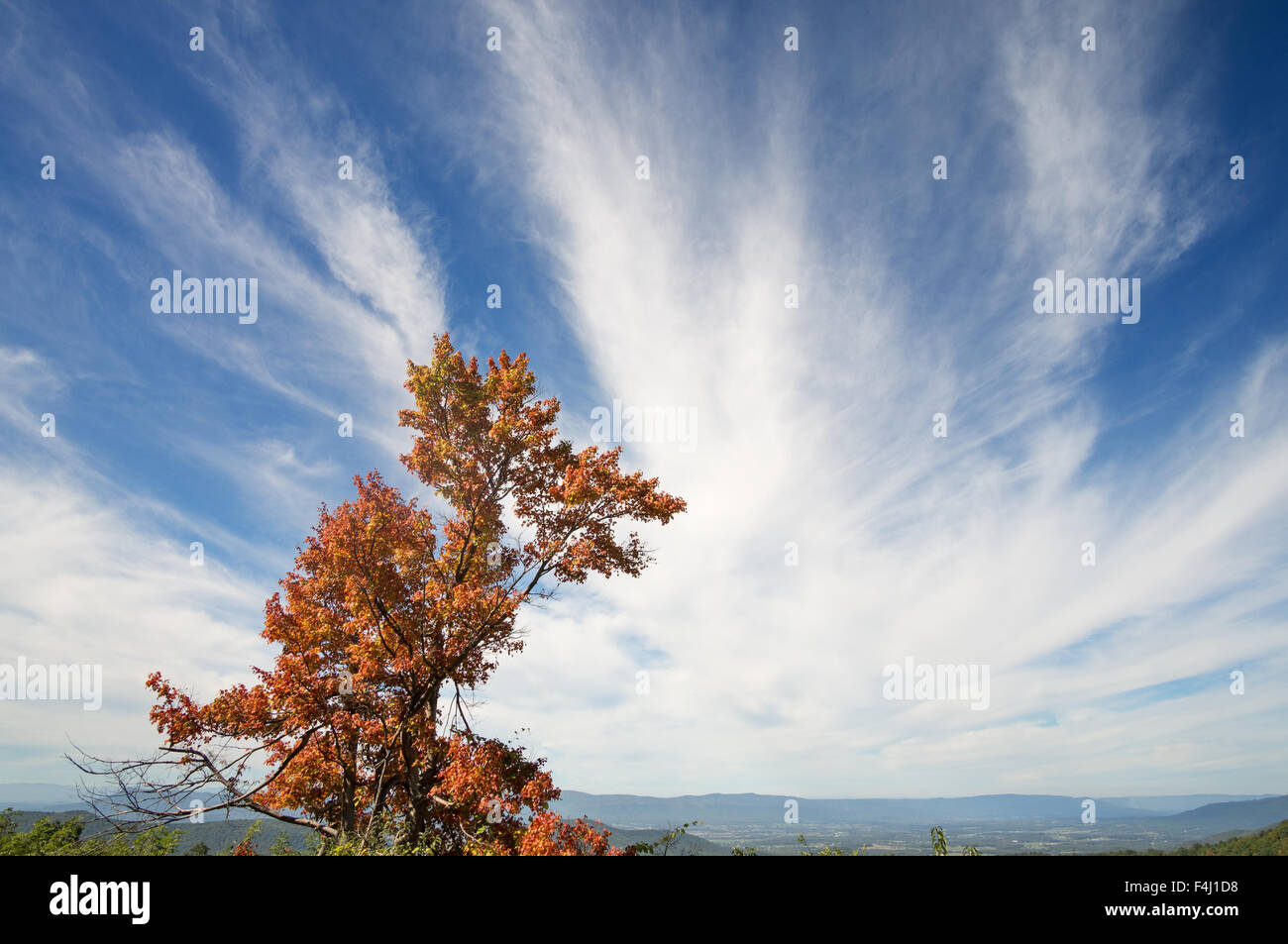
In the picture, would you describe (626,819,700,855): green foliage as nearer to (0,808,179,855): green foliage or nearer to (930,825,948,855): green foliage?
(930,825,948,855): green foliage

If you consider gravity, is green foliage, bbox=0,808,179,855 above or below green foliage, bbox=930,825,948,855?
below

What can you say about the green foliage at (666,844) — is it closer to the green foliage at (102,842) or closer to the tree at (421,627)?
the tree at (421,627)

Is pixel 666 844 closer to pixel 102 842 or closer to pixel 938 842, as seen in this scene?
pixel 938 842

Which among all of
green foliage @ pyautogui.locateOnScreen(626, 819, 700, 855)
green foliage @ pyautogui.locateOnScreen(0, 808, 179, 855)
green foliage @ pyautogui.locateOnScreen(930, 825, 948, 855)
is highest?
green foliage @ pyautogui.locateOnScreen(930, 825, 948, 855)

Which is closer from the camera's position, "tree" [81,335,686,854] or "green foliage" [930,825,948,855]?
"green foliage" [930,825,948,855]

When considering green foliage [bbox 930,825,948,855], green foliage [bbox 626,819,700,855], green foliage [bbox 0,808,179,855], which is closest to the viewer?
green foliage [bbox 930,825,948,855]

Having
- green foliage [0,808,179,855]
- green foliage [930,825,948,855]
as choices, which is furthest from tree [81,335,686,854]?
green foliage [930,825,948,855]

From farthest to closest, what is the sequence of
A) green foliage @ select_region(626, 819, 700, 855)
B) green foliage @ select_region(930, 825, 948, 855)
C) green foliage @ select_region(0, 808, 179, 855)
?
green foliage @ select_region(0, 808, 179, 855)
green foliage @ select_region(626, 819, 700, 855)
green foliage @ select_region(930, 825, 948, 855)

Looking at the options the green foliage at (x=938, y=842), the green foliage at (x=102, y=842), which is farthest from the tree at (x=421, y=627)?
the green foliage at (x=938, y=842)

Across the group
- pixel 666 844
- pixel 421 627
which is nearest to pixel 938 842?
pixel 666 844
